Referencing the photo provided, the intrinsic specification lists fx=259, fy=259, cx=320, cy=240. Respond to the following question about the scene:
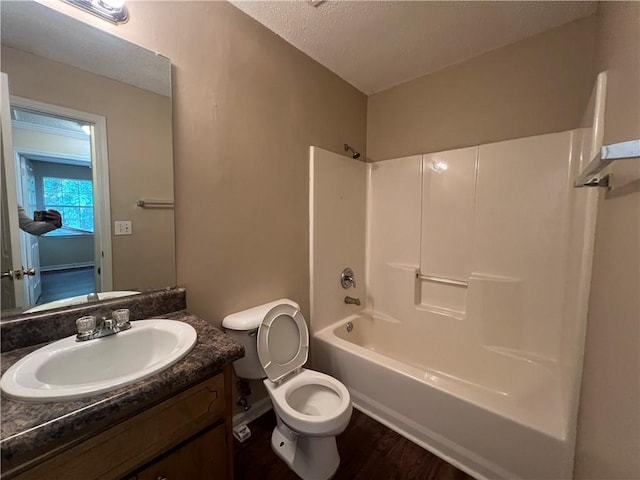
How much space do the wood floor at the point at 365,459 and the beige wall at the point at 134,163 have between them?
1074mm

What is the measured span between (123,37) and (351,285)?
6.78ft

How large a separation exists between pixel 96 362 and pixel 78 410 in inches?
16.3

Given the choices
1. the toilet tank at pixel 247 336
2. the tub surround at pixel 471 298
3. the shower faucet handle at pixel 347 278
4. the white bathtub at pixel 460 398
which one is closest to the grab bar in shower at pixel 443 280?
the tub surround at pixel 471 298

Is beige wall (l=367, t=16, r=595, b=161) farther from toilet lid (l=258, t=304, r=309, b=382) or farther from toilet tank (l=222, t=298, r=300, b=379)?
toilet tank (l=222, t=298, r=300, b=379)

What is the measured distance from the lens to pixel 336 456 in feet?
4.52

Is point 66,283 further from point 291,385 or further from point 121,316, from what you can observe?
point 291,385

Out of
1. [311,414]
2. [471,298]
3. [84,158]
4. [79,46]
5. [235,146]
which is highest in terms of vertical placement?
[79,46]

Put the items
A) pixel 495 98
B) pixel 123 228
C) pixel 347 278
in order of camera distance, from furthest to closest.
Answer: pixel 347 278, pixel 495 98, pixel 123 228

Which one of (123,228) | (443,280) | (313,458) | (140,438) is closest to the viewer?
(140,438)

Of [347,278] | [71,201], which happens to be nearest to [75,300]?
[71,201]

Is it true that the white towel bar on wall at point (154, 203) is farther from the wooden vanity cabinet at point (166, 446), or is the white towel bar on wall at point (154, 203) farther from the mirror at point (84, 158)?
the wooden vanity cabinet at point (166, 446)

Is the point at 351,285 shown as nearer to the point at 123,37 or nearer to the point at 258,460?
the point at 258,460

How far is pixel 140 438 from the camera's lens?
2.49ft

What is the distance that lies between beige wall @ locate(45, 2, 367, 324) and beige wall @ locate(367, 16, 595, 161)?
729mm
